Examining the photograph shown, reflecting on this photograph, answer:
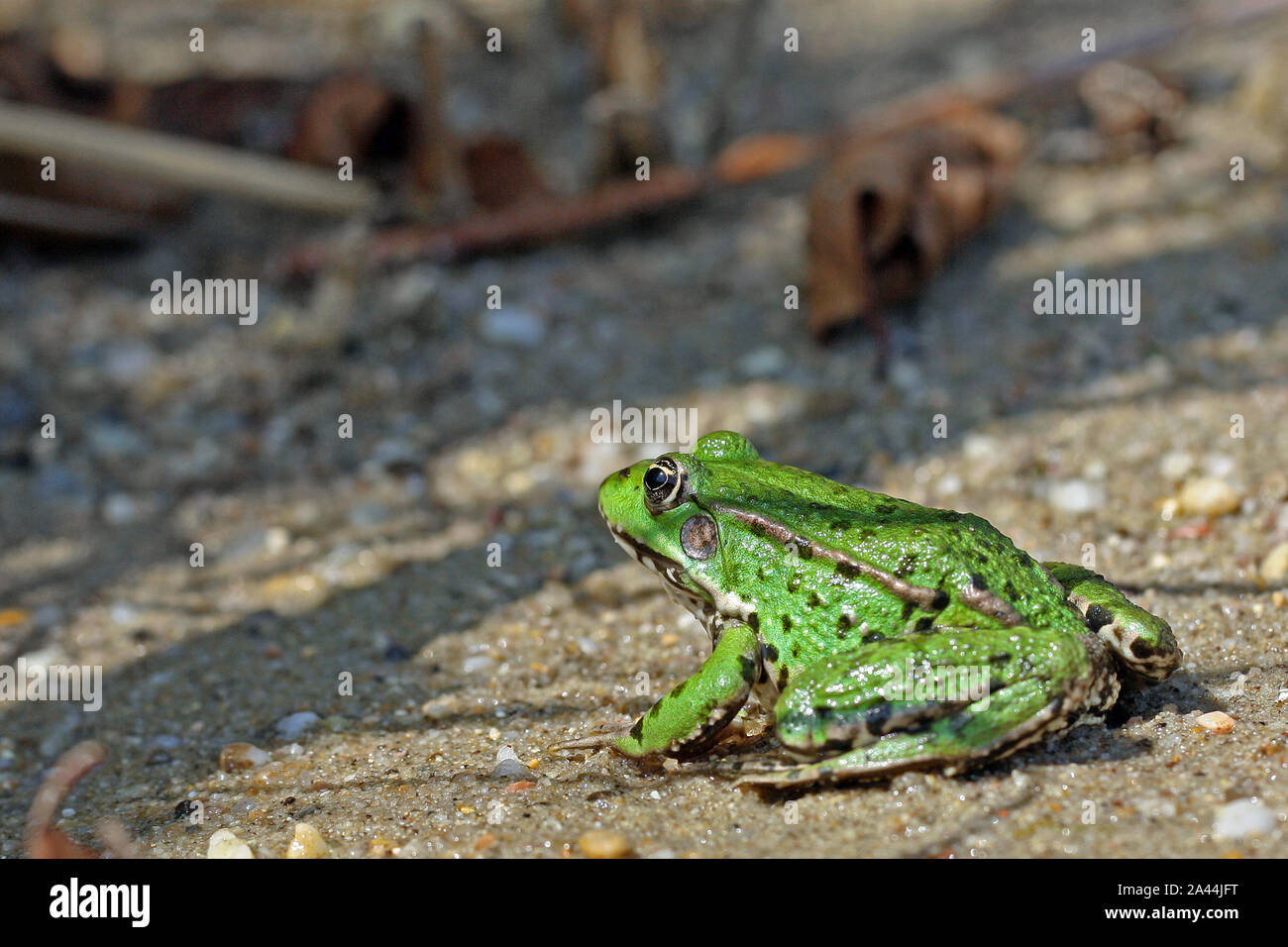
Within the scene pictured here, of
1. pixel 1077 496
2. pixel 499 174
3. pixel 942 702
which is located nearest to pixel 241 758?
pixel 942 702

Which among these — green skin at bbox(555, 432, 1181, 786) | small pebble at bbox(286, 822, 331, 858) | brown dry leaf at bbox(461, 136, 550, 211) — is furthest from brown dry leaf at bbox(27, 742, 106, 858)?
brown dry leaf at bbox(461, 136, 550, 211)

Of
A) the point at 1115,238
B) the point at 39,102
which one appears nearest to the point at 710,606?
the point at 1115,238

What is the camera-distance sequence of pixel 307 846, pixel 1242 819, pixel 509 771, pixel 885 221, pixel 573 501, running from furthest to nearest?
pixel 885 221
pixel 573 501
pixel 509 771
pixel 307 846
pixel 1242 819

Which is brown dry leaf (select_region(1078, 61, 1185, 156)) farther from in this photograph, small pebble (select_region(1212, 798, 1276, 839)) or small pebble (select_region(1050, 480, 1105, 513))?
small pebble (select_region(1212, 798, 1276, 839))

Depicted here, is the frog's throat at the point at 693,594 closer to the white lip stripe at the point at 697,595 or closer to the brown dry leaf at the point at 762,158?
the white lip stripe at the point at 697,595

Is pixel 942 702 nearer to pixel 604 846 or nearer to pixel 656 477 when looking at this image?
pixel 604 846
